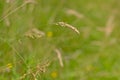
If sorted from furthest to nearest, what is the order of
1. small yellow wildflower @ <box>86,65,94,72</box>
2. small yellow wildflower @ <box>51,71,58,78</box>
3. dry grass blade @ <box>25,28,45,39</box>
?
small yellow wildflower @ <box>86,65,94,72</box>, small yellow wildflower @ <box>51,71,58,78</box>, dry grass blade @ <box>25,28,45,39</box>

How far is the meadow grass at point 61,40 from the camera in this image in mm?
3135

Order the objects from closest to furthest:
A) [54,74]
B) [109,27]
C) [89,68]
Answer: [54,74], [89,68], [109,27]

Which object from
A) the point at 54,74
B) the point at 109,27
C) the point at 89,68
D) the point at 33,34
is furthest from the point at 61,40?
the point at 33,34

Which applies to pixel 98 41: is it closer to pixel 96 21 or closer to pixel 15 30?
pixel 96 21

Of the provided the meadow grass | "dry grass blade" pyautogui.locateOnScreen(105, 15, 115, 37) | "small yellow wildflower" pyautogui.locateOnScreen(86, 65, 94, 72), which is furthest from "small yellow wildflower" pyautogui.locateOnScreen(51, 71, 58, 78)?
"dry grass blade" pyautogui.locateOnScreen(105, 15, 115, 37)

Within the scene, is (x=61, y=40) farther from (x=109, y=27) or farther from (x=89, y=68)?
(x=109, y=27)

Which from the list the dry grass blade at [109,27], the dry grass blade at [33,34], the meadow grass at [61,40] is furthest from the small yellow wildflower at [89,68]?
the dry grass blade at [33,34]

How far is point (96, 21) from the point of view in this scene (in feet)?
17.4

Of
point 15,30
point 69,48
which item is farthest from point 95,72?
point 15,30

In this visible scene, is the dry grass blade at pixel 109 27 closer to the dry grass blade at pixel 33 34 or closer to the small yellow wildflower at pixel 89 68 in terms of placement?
the small yellow wildflower at pixel 89 68

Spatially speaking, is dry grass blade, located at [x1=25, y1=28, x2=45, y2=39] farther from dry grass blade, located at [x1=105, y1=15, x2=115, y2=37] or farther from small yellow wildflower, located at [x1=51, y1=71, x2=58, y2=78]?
dry grass blade, located at [x1=105, y1=15, x2=115, y2=37]

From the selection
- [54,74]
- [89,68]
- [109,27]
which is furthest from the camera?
[109,27]

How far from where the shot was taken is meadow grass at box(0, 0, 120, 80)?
3.13 meters

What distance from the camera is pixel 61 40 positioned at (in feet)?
12.7
